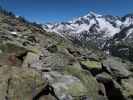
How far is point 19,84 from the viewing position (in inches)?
713

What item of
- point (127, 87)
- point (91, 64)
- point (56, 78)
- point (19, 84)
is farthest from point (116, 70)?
point (19, 84)

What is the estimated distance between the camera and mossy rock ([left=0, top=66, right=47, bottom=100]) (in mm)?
17484

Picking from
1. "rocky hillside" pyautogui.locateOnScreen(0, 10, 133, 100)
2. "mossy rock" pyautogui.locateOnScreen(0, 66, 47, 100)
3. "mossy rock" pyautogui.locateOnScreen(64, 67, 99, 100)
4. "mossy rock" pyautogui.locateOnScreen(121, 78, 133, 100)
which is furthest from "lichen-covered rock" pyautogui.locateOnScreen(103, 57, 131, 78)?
"mossy rock" pyautogui.locateOnScreen(0, 66, 47, 100)

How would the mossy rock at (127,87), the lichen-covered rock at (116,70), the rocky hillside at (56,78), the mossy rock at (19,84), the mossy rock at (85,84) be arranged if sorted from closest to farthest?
the mossy rock at (19,84)
the rocky hillside at (56,78)
the mossy rock at (85,84)
the mossy rock at (127,87)
the lichen-covered rock at (116,70)

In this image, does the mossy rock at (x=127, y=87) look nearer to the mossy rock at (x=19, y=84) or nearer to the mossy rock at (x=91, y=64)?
the mossy rock at (x=91, y=64)

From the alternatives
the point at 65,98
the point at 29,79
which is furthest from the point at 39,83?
the point at 65,98

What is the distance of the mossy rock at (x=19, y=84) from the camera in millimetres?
17484

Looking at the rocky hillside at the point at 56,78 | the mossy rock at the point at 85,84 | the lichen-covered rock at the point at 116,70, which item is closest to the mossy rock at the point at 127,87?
the rocky hillside at the point at 56,78

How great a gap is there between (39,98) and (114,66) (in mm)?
13050

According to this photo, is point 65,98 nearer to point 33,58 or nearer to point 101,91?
point 101,91

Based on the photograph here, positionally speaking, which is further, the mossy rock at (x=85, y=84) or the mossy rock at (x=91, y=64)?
the mossy rock at (x=91, y=64)

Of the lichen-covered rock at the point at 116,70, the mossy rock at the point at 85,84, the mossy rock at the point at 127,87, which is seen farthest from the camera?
the lichen-covered rock at the point at 116,70

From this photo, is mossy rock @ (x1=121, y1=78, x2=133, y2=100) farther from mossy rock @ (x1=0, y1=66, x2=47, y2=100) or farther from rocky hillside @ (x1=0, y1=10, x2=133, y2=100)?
mossy rock @ (x1=0, y1=66, x2=47, y2=100)

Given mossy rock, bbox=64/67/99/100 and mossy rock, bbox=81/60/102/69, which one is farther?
mossy rock, bbox=81/60/102/69
